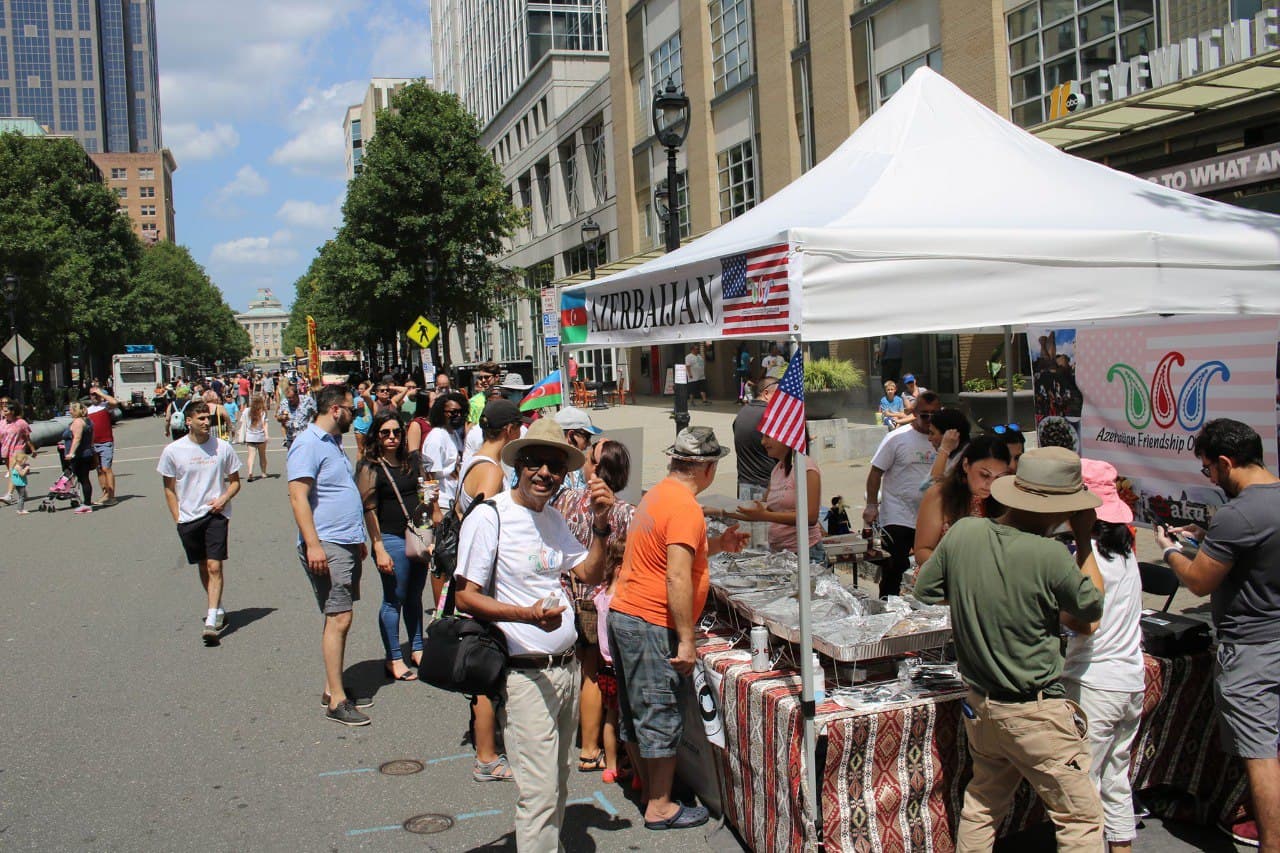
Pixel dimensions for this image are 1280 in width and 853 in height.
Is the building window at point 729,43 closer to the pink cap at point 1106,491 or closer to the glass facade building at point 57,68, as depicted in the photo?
the pink cap at point 1106,491

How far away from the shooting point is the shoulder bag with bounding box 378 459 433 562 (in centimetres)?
640

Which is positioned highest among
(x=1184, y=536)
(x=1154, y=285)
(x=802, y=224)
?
(x=802, y=224)

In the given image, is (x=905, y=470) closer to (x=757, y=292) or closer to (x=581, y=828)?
(x=757, y=292)

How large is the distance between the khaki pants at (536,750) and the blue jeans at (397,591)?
2.95 meters

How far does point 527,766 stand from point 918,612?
1.98 m

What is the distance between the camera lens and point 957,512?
4801 mm

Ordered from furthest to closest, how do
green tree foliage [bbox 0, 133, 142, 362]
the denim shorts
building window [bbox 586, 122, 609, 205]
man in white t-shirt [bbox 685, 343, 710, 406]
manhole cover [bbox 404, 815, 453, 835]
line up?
building window [bbox 586, 122, 609, 205] → green tree foliage [bbox 0, 133, 142, 362] → man in white t-shirt [bbox 685, 343, 710, 406] → manhole cover [bbox 404, 815, 453, 835] → the denim shorts

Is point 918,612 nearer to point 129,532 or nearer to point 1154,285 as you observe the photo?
point 1154,285

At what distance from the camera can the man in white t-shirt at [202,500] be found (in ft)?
25.1

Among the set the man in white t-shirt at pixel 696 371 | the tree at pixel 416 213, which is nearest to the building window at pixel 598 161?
the tree at pixel 416 213

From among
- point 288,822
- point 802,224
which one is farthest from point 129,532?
point 802,224

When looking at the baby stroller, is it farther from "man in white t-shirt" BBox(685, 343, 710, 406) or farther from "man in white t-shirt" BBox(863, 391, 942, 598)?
"man in white t-shirt" BBox(685, 343, 710, 406)

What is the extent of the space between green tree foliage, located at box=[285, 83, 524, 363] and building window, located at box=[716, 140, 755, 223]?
37.2ft

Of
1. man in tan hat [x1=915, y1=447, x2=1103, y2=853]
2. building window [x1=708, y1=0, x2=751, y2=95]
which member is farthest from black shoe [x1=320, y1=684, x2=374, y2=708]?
building window [x1=708, y1=0, x2=751, y2=95]
